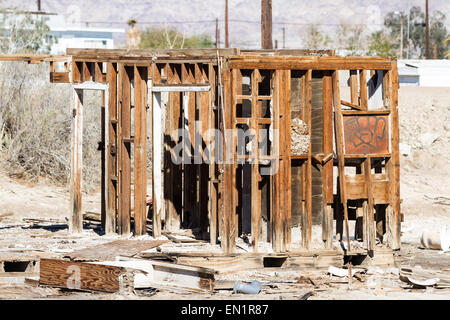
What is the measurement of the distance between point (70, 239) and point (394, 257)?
5.68 metres

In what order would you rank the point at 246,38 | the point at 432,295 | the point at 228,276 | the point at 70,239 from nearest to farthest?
the point at 432,295 < the point at 228,276 < the point at 70,239 < the point at 246,38

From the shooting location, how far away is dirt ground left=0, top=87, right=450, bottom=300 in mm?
11109

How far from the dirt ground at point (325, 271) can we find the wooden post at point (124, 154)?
402 millimetres

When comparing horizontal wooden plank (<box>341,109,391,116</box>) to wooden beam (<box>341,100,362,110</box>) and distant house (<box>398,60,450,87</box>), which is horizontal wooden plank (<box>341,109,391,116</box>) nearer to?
wooden beam (<box>341,100,362,110</box>)

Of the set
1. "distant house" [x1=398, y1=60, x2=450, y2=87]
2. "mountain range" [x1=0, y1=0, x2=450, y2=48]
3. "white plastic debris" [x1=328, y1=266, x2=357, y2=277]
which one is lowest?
"white plastic debris" [x1=328, y1=266, x2=357, y2=277]

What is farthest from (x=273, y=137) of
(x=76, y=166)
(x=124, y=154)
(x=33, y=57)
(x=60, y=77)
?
(x=33, y=57)

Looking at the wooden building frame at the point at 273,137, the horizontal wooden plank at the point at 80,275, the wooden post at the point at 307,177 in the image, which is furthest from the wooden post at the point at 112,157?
the wooden post at the point at 307,177

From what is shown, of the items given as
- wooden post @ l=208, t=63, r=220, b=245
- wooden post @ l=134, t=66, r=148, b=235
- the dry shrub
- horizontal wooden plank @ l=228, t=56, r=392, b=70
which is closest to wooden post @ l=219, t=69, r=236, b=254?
horizontal wooden plank @ l=228, t=56, r=392, b=70

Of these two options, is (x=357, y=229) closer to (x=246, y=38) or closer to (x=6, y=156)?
(x=6, y=156)

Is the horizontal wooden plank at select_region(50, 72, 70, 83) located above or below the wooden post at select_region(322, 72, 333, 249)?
above

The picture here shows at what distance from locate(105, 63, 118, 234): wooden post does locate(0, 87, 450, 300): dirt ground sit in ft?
1.23

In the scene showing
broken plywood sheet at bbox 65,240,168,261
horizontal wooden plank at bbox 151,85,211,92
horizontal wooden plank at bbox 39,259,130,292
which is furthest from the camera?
horizontal wooden plank at bbox 151,85,211,92

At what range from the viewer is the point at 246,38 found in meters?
136

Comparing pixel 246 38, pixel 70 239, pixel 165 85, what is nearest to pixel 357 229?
pixel 165 85
